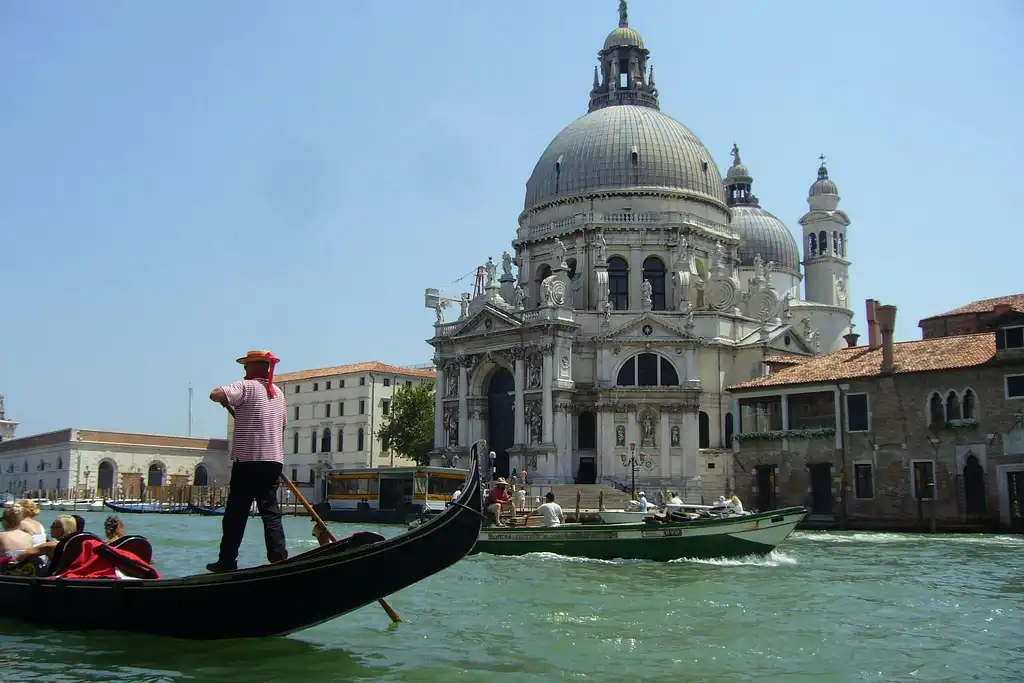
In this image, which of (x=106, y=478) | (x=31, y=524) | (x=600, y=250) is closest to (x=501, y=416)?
(x=600, y=250)

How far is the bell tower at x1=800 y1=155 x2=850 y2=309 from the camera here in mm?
62438

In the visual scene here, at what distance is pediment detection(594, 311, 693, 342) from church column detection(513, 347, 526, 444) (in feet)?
11.1

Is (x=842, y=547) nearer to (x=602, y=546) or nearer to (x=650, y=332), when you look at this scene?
(x=602, y=546)

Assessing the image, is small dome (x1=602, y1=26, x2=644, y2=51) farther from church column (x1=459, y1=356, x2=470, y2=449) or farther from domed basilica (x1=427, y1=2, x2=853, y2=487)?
church column (x1=459, y1=356, x2=470, y2=449)

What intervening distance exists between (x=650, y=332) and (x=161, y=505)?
32.6 meters

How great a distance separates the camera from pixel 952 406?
107 feet

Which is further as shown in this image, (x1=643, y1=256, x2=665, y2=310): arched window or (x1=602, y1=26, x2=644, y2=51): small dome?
(x1=602, y1=26, x2=644, y2=51): small dome

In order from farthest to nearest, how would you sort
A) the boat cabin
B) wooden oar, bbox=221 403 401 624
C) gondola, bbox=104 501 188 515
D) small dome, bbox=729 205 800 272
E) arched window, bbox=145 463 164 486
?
arched window, bbox=145 463 164 486, small dome, bbox=729 205 800 272, gondola, bbox=104 501 188 515, the boat cabin, wooden oar, bbox=221 403 401 624

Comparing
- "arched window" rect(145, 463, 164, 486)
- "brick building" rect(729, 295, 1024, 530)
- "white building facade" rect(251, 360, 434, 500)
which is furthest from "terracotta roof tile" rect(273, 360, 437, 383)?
"brick building" rect(729, 295, 1024, 530)

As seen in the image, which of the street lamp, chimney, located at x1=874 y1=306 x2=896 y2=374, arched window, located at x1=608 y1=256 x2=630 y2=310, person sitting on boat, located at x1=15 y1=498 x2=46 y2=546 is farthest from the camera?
arched window, located at x1=608 y1=256 x2=630 y2=310

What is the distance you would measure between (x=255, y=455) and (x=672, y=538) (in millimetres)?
13218

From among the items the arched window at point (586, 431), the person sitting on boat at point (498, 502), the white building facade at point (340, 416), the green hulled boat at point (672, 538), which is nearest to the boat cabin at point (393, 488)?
the arched window at point (586, 431)

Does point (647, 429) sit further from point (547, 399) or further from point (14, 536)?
point (14, 536)

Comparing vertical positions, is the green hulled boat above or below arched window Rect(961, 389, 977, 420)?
below
